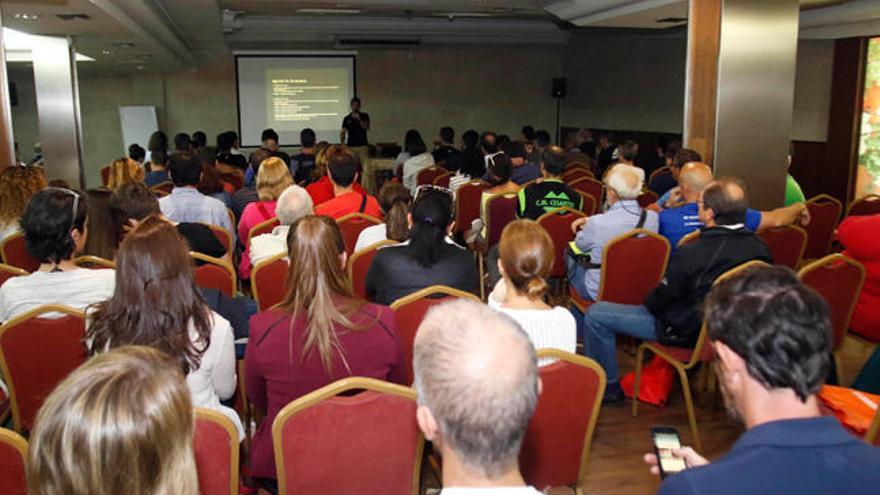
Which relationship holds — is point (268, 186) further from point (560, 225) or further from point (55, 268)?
point (55, 268)

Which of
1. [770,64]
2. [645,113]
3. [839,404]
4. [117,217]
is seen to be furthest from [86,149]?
[839,404]

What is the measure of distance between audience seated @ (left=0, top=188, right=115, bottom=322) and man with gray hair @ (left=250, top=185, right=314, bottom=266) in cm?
129

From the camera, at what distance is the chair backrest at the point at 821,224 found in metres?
5.89

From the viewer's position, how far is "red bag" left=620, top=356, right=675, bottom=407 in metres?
4.45

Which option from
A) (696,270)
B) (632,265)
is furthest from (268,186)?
(696,270)

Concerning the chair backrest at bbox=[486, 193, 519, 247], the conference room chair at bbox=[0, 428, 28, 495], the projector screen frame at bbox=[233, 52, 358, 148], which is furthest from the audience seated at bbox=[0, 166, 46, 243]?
the projector screen frame at bbox=[233, 52, 358, 148]

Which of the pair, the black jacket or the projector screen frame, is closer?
the black jacket

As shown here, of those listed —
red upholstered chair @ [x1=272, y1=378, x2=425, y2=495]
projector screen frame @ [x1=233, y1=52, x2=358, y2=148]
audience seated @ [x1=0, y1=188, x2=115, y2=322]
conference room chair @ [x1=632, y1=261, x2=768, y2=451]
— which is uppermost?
projector screen frame @ [x1=233, y1=52, x2=358, y2=148]

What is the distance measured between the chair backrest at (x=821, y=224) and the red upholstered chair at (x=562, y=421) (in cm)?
408

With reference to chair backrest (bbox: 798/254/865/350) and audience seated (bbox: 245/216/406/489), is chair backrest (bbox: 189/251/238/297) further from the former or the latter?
chair backrest (bbox: 798/254/865/350)

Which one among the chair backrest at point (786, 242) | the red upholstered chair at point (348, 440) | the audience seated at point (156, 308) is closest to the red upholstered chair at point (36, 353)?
the audience seated at point (156, 308)

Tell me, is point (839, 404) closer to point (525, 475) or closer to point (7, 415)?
point (525, 475)

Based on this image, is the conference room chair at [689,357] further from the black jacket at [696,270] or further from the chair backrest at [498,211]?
the chair backrest at [498,211]

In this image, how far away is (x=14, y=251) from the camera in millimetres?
4727
